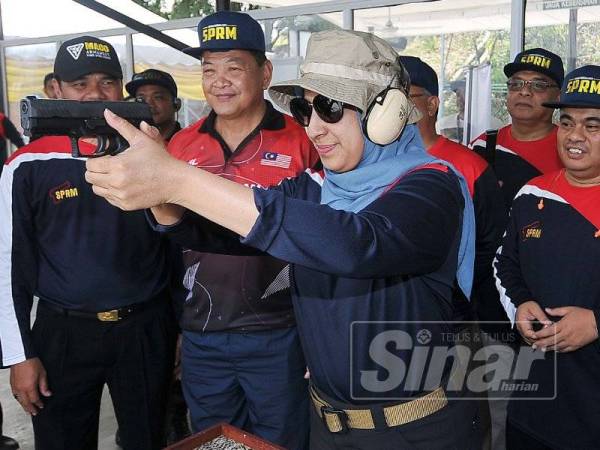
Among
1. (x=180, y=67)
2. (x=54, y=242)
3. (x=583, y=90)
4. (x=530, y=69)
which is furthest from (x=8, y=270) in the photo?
(x=180, y=67)

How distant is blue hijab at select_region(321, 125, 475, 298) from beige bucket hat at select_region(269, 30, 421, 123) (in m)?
0.12

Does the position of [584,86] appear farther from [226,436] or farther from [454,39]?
[454,39]

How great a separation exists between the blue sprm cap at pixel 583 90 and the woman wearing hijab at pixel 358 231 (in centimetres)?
113

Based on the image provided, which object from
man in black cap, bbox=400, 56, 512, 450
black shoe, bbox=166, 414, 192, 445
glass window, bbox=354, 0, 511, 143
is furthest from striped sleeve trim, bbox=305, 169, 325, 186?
glass window, bbox=354, 0, 511, 143

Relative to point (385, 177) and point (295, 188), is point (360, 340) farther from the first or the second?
point (295, 188)

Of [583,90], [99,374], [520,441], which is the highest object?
[583,90]

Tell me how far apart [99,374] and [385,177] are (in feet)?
5.38

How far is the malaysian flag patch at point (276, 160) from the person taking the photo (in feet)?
7.94

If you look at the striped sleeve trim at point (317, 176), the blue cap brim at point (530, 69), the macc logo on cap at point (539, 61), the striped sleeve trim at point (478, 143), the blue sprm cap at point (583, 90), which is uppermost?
the macc logo on cap at point (539, 61)

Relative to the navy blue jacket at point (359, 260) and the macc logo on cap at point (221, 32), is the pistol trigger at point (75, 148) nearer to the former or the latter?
the navy blue jacket at point (359, 260)

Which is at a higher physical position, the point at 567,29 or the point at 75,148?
the point at 567,29

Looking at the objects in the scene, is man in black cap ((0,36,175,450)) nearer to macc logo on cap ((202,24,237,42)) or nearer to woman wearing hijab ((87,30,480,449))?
macc logo on cap ((202,24,237,42))

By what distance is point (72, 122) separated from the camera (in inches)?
49.3

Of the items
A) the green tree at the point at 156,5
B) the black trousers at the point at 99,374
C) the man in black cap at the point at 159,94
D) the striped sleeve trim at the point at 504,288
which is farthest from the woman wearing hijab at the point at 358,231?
the green tree at the point at 156,5
